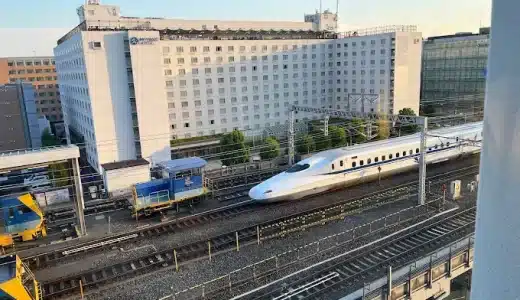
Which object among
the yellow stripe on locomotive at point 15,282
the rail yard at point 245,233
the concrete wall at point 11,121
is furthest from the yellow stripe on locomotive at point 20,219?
the concrete wall at point 11,121

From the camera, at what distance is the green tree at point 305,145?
30.4 metres

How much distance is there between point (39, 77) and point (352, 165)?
68503 millimetres

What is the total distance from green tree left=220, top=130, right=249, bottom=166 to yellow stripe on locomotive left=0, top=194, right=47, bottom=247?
1479 centimetres

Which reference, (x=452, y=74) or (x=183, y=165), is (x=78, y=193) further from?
(x=452, y=74)

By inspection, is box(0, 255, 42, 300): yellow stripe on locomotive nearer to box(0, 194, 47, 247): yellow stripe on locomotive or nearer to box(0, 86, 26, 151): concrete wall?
box(0, 194, 47, 247): yellow stripe on locomotive

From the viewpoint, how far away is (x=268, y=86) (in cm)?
4288

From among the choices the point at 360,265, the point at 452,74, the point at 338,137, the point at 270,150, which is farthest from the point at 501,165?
the point at 452,74

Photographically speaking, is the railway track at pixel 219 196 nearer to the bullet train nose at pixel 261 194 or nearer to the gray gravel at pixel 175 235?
the bullet train nose at pixel 261 194

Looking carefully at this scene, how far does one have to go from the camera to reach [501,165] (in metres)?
1.71

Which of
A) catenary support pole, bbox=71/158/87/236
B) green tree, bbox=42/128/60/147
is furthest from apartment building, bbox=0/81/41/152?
catenary support pole, bbox=71/158/87/236

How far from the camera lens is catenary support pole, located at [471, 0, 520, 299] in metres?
1.60

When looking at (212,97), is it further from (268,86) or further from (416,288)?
(416,288)

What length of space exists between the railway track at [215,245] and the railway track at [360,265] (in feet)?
10.1

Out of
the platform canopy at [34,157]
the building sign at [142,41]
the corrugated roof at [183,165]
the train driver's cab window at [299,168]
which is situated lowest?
the train driver's cab window at [299,168]
